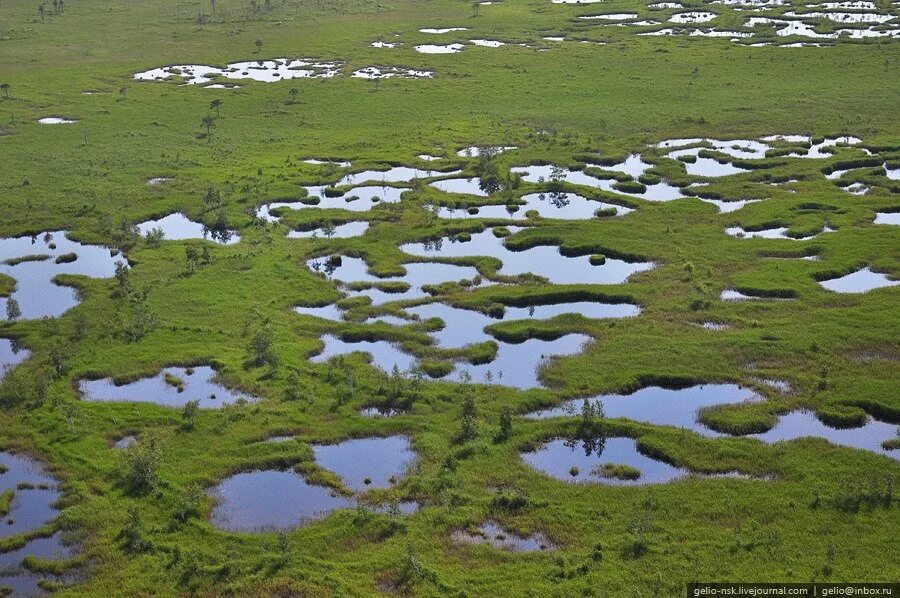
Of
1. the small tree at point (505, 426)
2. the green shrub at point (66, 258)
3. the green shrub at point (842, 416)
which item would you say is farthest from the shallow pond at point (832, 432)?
the green shrub at point (66, 258)

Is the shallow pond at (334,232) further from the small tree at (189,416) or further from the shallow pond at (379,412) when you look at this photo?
the small tree at (189,416)

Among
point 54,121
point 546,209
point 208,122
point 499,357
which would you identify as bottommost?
point 499,357

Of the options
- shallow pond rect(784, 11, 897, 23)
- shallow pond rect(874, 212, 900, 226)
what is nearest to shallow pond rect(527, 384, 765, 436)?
shallow pond rect(874, 212, 900, 226)

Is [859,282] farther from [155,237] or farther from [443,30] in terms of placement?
[443,30]

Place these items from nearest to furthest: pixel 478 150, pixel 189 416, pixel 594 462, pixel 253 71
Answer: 1. pixel 594 462
2. pixel 189 416
3. pixel 478 150
4. pixel 253 71

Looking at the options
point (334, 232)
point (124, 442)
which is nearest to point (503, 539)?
point (124, 442)

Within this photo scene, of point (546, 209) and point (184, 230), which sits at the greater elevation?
point (546, 209)
